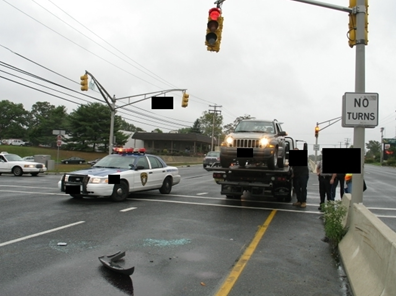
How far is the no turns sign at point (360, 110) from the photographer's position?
20.2 ft

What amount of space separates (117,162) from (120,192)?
1334 millimetres

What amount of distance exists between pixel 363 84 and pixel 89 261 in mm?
5530

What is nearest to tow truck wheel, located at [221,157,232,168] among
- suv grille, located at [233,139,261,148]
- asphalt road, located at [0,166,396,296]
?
suv grille, located at [233,139,261,148]

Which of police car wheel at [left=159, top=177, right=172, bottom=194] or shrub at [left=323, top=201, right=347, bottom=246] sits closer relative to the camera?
shrub at [left=323, top=201, right=347, bottom=246]

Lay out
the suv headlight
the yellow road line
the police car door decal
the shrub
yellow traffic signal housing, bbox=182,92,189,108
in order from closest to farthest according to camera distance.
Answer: the yellow road line < the shrub < the suv headlight < the police car door decal < yellow traffic signal housing, bbox=182,92,189,108

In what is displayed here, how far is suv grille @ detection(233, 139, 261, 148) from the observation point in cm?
1107

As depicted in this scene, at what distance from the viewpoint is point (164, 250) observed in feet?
19.9

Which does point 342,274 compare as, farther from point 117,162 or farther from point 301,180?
point 117,162

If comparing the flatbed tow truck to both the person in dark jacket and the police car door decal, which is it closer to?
the person in dark jacket

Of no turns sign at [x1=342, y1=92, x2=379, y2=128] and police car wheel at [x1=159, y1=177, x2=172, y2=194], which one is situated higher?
no turns sign at [x1=342, y1=92, x2=379, y2=128]

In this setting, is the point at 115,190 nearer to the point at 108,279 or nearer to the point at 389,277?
the point at 108,279

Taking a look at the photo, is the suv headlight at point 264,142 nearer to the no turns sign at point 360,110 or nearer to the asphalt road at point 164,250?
the asphalt road at point 164,250

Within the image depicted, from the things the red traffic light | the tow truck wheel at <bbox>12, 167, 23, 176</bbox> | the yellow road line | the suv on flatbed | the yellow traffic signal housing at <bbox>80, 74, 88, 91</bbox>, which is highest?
the yellow traffic signal housing at <bbox>80, 74, 88, 91</bbox>

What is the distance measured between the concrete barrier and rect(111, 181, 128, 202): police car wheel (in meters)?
7.07
